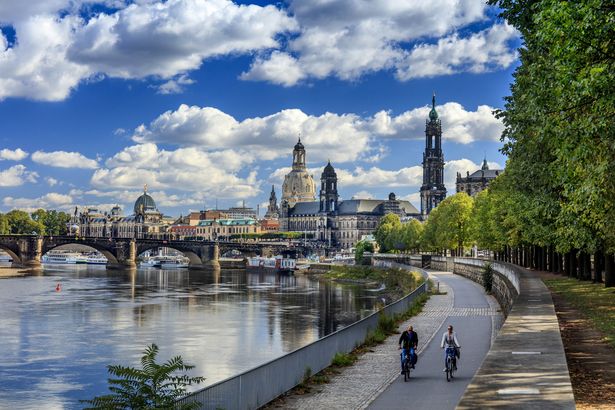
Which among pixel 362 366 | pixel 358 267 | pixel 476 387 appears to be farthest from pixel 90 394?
pixel 358 267

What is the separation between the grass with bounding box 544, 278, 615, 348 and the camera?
2520cm

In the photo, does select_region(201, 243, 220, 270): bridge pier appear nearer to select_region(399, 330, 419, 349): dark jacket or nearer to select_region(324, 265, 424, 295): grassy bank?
select_region(324, 265, 424, 295): grassy bank

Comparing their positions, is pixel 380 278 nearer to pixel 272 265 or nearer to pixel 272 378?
pixel 272 265

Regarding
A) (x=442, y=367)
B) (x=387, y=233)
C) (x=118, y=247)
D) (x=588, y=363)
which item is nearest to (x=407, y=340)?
(x=442, y=367)

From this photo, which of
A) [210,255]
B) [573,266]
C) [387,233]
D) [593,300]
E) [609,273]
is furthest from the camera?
[387,233]

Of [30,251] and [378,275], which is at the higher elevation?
[30,251]

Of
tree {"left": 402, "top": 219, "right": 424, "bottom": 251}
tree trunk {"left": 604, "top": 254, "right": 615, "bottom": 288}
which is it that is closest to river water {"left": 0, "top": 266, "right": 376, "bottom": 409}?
tree trunk {"left": 604, "top": 254, "right": 615, "bottom": 288}

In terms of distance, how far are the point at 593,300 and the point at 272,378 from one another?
19747 millimetres

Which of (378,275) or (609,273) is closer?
(609,273)

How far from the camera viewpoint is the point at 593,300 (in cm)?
3347

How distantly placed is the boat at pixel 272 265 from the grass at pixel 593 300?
11221 cm

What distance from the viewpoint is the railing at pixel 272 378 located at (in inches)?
598

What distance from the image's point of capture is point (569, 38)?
737 inches

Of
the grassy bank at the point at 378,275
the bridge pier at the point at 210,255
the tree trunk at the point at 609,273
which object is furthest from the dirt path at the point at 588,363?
the bridge pier at the point at 210,255
